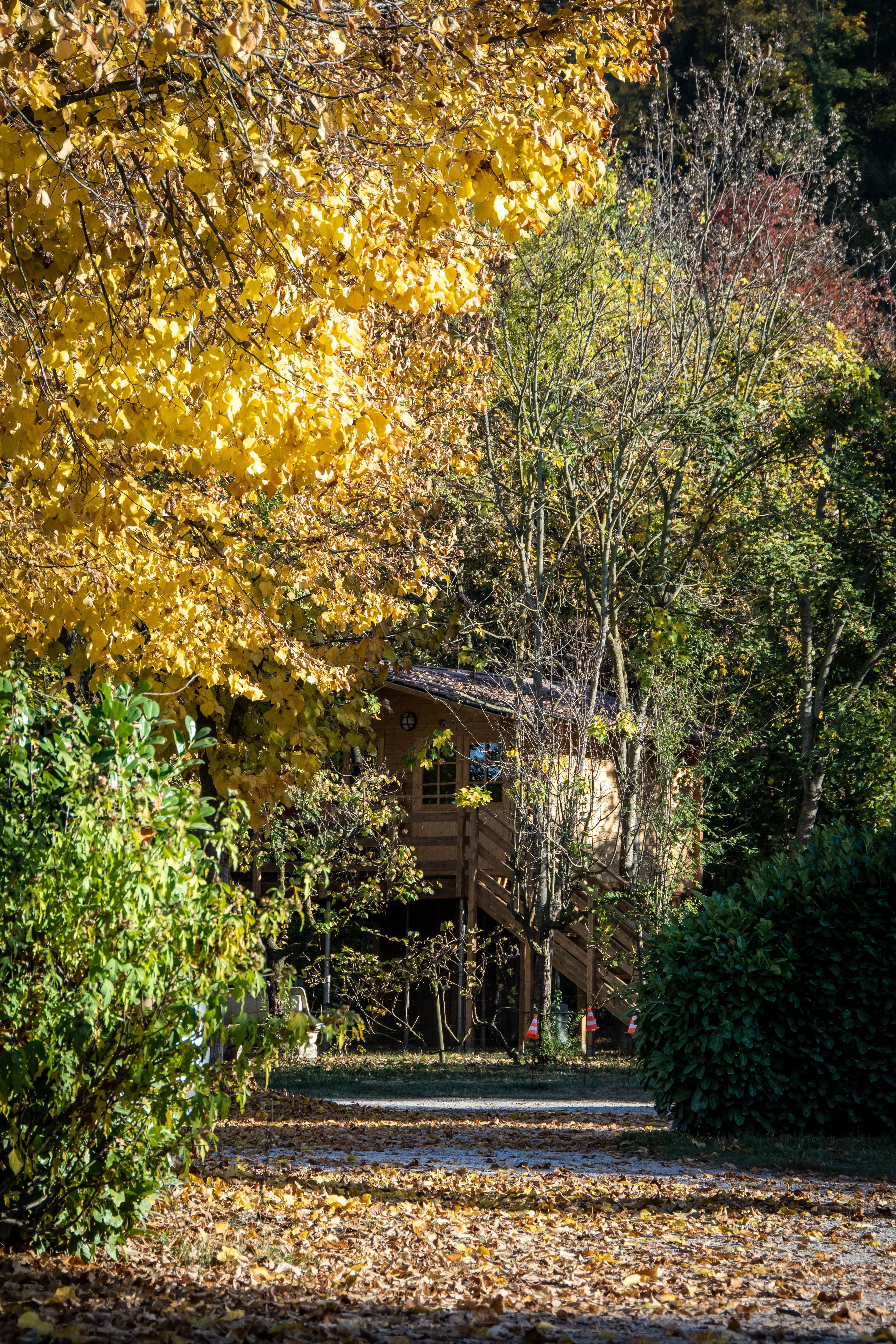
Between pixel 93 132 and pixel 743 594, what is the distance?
59.3 feet

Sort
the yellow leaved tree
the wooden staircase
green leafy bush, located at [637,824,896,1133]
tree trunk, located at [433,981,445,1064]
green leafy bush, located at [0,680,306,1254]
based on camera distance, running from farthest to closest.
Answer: the wooden staircase → tree trunk, located at [433,981,445,1064] → green leafy bush, located at [637,824,896,1133] → the yellow leaved tree → green leafy bush, located at [0,680,306,1254]

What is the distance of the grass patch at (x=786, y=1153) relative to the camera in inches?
306

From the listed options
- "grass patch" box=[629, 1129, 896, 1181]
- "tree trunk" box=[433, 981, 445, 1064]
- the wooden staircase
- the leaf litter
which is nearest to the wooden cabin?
the wooden staircase

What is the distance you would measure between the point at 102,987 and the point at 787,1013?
6.07 metres

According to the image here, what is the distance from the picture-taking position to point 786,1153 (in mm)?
8312

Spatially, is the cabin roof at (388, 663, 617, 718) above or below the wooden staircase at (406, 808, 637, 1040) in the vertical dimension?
above

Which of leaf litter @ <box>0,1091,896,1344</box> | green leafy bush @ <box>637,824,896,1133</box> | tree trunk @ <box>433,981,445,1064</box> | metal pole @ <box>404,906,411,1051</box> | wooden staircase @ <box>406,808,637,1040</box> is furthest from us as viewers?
wooden staircase @ <box>406,808,637,1040</box>

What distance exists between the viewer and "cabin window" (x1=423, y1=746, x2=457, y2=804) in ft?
72.9

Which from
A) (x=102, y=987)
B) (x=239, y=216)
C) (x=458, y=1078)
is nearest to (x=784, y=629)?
(x=458, y=1078)

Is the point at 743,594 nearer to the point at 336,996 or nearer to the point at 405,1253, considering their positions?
the point at 336,996

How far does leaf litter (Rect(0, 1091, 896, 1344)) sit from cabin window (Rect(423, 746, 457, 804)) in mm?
14139

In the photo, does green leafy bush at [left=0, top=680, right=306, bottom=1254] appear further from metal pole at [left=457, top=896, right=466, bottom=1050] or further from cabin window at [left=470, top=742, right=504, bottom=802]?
metal pole at [left=457, top=896, right=466, bottom=1050]

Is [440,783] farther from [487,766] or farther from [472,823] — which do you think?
[487,766]

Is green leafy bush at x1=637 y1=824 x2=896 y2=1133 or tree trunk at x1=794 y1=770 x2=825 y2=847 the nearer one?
green leafy bush at x1=637 y1=824 x2=896 y2=1133
